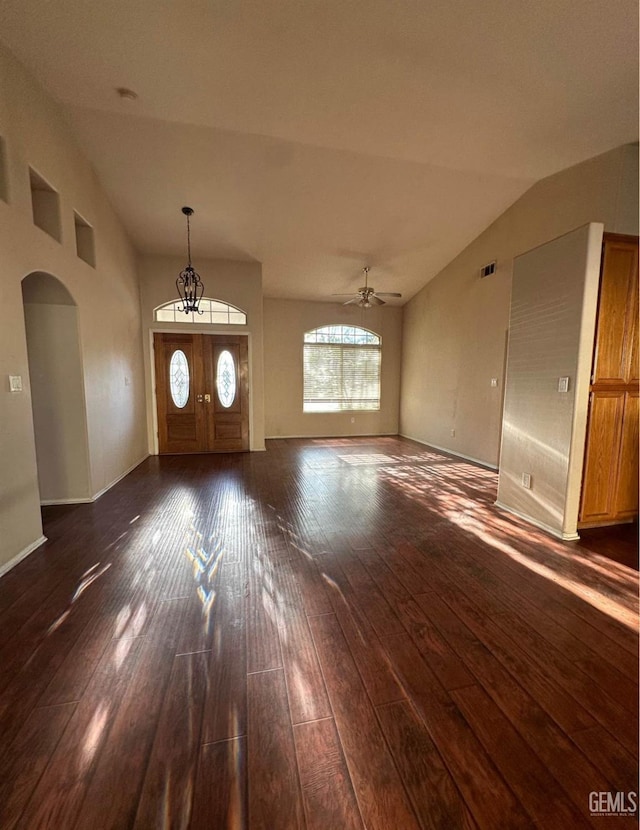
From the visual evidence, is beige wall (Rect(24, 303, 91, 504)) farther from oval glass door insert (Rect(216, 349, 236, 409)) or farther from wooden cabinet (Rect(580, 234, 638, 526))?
wooden cabinet (Rect(580, 234, 638, 526))

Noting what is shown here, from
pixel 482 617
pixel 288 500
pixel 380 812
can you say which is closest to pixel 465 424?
pixel 288 500

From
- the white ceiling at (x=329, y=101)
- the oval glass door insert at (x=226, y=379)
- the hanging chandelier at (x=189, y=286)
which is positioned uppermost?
the white ceiling at (x=329, y=101)

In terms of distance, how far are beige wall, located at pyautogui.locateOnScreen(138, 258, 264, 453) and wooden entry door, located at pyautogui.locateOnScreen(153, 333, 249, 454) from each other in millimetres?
137

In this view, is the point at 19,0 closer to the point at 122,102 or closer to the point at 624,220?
the point at 122,102

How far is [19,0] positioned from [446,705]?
483cm

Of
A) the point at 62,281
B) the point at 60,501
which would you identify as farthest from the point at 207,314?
the point at 60,501

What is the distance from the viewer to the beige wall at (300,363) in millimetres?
7633

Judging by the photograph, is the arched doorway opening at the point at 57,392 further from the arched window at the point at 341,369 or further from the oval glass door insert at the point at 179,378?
the arched window at the point at 341,369

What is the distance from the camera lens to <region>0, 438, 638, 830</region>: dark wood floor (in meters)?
1.04

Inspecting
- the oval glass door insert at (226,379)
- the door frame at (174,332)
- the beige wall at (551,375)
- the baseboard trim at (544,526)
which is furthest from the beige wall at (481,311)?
the oval glass door insert at (226,379)

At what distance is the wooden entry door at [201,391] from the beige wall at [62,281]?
40.2 inches

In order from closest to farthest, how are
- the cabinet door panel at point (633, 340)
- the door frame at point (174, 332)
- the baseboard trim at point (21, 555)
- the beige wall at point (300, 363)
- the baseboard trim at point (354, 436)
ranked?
the baseboard trim at point (21, 555), the cabinet door panel at point (633, 340), the door frame at point (174, 332), the beige wall at point (300, 363), the baseboard trim at point (354, 436)

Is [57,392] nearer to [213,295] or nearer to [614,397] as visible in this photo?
[213,295]

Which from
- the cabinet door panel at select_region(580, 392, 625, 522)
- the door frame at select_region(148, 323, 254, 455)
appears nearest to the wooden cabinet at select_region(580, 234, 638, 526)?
the cabinet door panel at select_region(580, 392, 625, 522)
